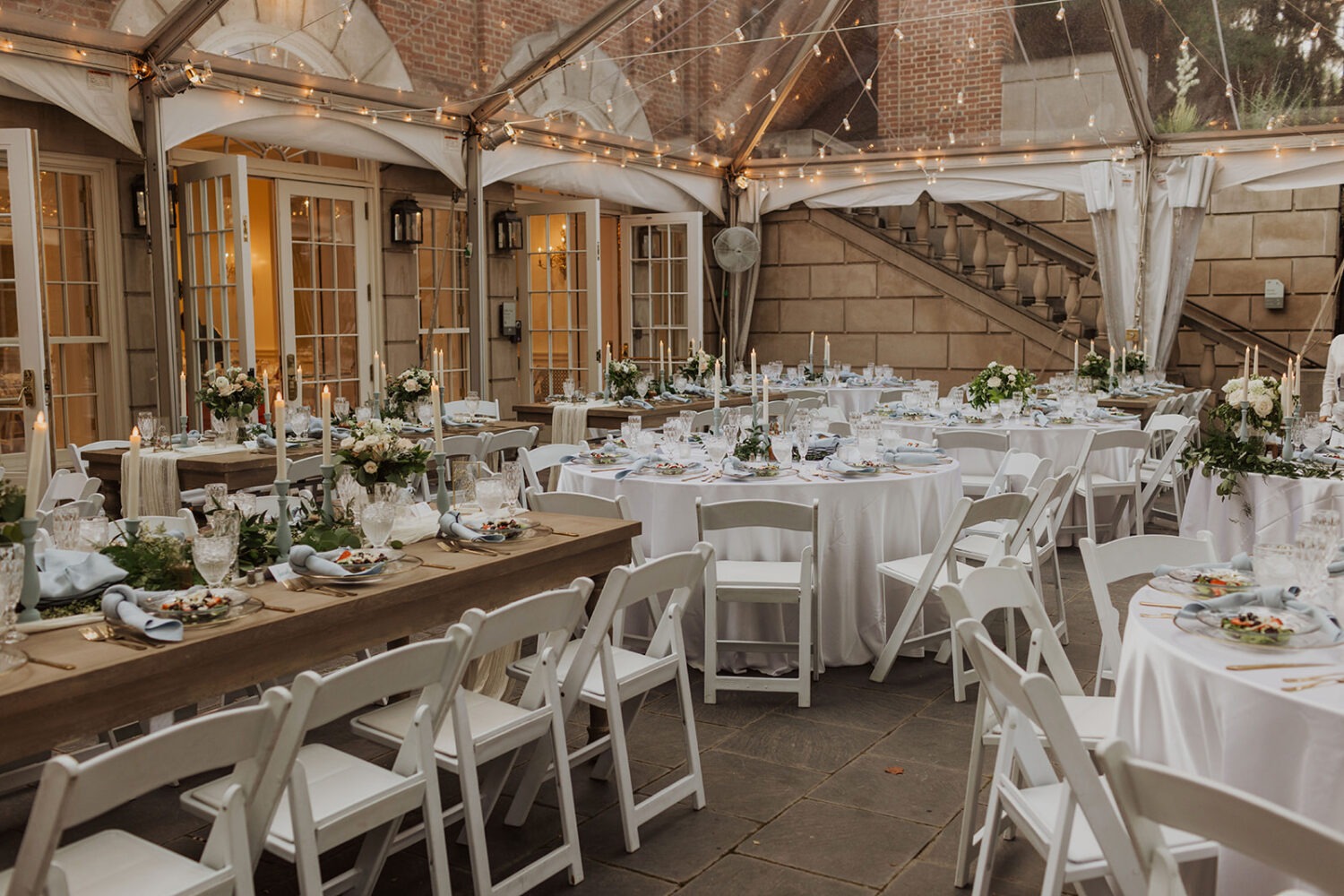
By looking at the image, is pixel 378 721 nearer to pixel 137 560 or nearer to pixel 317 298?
pixel 137 560

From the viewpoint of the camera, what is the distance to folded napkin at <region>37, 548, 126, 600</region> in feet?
9.28

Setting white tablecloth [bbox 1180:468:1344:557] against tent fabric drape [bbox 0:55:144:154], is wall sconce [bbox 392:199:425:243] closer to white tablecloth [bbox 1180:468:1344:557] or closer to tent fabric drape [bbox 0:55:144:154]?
tent fabric drape [bbox 0:55:144:154]

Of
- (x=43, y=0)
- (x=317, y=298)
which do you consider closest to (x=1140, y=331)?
(x=317, y=298)

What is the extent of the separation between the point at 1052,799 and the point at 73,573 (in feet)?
7.68

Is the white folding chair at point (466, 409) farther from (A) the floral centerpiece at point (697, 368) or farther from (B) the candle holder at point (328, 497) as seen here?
(B) the candle holder at point (328, 497)

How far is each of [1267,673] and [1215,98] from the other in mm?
9698

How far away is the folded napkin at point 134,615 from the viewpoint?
256 cm

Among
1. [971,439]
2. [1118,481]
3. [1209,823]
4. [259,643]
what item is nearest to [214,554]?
[259,643]

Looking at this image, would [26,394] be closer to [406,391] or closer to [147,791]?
[406,391]

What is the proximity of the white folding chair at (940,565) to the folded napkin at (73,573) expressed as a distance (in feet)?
9.30

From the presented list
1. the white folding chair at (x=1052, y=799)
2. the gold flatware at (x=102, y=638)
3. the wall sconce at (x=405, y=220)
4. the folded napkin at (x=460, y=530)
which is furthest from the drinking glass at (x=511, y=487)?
the wall sconce at (x=405, y=220)

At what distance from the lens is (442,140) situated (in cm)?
955

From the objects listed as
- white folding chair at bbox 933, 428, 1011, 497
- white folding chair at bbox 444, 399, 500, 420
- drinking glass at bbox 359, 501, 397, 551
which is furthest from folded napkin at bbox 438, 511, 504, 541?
white folding chair at bbox 444, 399, 500, 420

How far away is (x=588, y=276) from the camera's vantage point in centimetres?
1127
